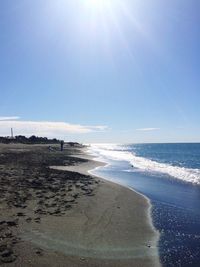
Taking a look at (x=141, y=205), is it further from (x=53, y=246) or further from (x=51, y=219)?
(x=53, y=246)

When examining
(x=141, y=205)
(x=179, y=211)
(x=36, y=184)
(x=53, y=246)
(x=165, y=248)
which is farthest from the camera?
(x=36, y=184)

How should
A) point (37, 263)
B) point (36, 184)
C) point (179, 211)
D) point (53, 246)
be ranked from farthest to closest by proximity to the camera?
point (36, 184) → point (179, 211) → point (53, 246) → point (37, 263)

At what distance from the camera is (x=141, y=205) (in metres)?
18.6

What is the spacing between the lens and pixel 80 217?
14.6 metres

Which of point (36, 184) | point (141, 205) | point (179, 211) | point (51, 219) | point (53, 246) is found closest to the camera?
point (53, 246)

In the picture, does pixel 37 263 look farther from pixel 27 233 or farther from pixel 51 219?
pixel 51 219

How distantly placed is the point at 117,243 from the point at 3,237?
A: 3.51m

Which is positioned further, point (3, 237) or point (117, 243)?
point (117, 243)

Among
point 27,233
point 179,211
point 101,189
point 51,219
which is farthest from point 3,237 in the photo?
point 101,189

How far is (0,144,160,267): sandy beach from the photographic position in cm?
1019

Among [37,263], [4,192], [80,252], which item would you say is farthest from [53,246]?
[4,192]

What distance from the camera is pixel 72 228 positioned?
1298 centimetres

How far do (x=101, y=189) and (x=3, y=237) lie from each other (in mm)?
11813

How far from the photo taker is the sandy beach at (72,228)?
10.2 metres
